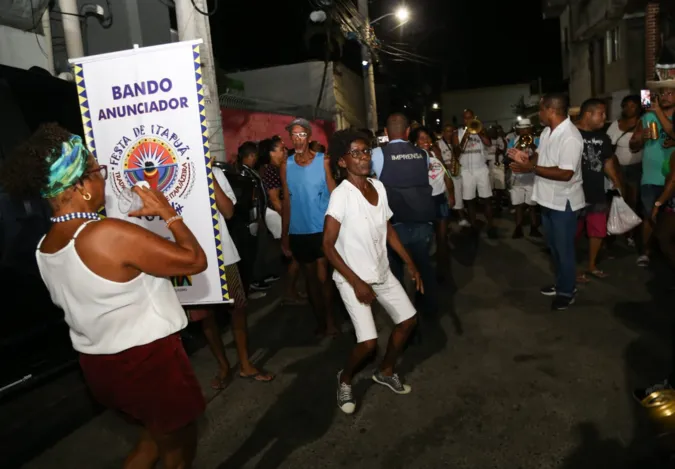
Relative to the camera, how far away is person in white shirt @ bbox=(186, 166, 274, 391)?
13.4ft

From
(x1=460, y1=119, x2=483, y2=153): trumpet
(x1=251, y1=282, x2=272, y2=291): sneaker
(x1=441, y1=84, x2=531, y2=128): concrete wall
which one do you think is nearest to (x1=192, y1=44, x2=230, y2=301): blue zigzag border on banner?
(x1=251, y1=282, x2=272, y2=291): sneaker

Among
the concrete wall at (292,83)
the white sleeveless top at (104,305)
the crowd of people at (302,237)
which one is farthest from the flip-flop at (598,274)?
the concrete wall at (292,83)

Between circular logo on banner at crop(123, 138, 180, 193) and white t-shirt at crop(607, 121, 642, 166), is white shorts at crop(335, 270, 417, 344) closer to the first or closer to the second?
circular logo on banner at crop(123, 138, 180, 193)

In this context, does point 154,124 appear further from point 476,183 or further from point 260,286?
point 476,183

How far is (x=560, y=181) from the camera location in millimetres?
5250

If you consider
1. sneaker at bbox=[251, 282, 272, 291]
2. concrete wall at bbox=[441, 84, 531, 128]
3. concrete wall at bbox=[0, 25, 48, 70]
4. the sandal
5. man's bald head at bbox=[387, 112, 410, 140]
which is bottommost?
the sandal

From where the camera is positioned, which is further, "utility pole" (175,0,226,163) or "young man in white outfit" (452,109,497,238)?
"young man in white outfit" (452,109,497,238)

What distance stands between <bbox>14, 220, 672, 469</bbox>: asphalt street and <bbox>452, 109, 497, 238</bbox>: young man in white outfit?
4.04 metres

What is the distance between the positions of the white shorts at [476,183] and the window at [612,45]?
11.1 m

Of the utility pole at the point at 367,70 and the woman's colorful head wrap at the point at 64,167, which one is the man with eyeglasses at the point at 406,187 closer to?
the woman's colorful head wrap at the point at 64,167

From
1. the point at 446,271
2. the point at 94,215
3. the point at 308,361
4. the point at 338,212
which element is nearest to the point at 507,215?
the point at 446,271

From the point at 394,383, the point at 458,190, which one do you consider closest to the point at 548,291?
the point at 394,383

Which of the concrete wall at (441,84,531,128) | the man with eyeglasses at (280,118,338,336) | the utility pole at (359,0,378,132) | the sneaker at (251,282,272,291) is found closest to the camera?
the man with eyeglasses at (280,118,338,336)

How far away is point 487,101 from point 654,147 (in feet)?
163
